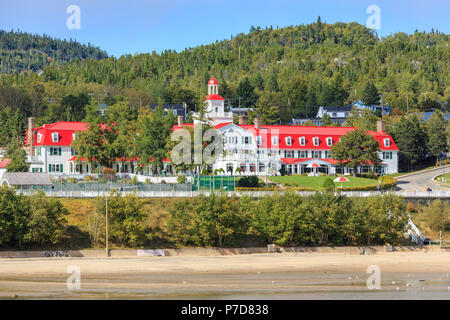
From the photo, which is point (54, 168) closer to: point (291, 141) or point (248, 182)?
point (248, 182)

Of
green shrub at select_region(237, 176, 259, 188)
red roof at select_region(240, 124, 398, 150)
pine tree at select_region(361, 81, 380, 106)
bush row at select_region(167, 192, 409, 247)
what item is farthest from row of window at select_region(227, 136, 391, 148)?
pine tree at select_region(361, 81, 380, 106)

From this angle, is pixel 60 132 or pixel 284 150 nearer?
pixel 60 132

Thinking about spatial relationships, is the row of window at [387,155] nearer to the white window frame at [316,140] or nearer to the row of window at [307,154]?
the row of window at [307,154]

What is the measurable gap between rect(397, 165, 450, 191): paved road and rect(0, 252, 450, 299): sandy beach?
95.8 ft

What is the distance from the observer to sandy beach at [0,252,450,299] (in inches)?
1544

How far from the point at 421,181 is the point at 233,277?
54103mm

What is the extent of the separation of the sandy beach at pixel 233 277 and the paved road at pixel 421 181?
29209 mm

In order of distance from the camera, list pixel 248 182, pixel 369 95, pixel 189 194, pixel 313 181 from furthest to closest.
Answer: pixel 369 95, pixel 313 181, pixel 248 182, pixel 189 194

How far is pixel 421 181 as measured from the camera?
91.8 metres

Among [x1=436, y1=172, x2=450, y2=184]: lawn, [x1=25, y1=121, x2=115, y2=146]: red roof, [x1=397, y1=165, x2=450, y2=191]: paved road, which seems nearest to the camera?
[x1=397, y1=165, x2=450, y2=191]: paved road

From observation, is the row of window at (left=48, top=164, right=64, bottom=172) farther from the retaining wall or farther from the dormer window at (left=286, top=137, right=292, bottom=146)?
the retaining wall

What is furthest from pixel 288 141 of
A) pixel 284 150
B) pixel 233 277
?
pixel 233 277
